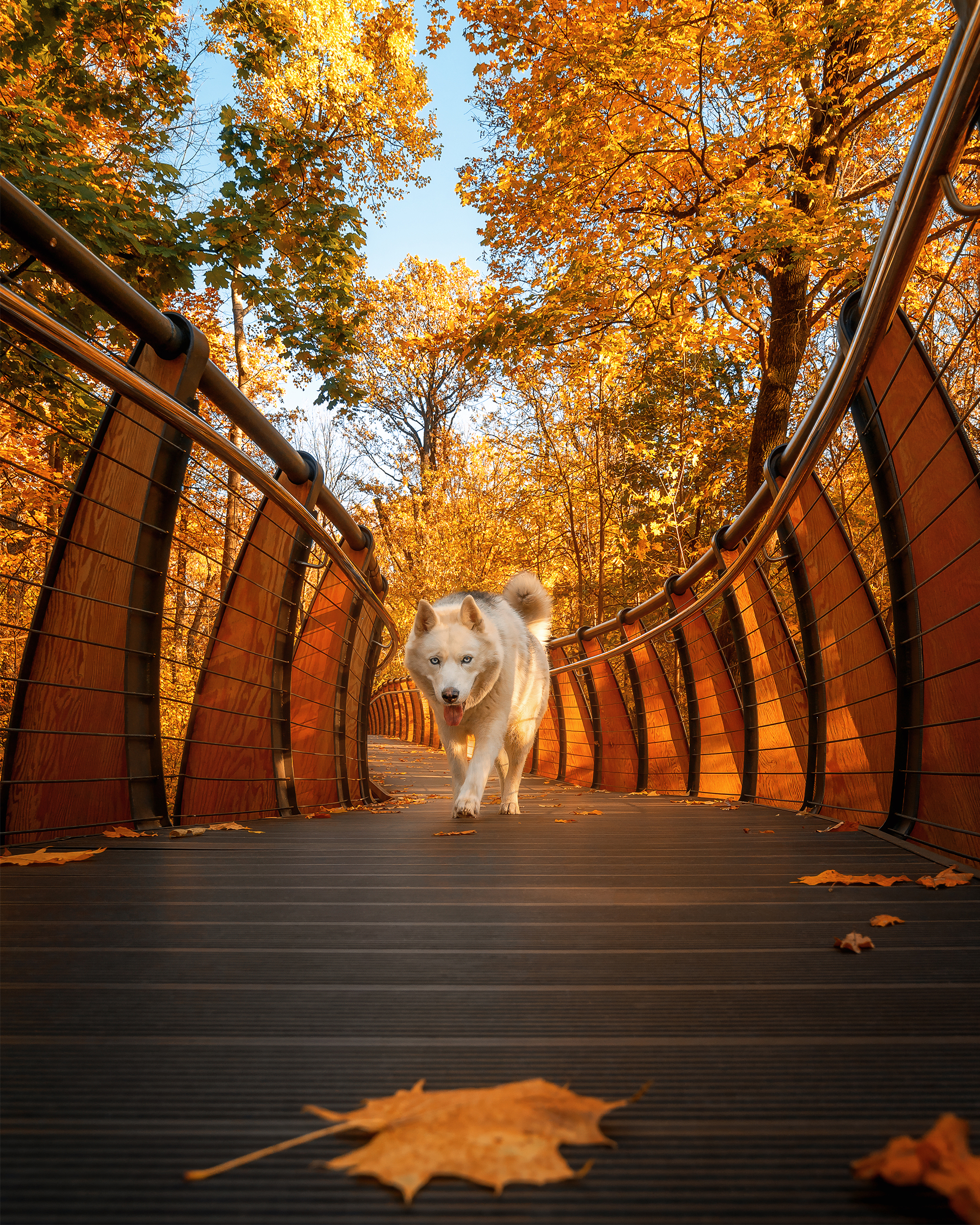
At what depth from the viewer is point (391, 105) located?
11812mm

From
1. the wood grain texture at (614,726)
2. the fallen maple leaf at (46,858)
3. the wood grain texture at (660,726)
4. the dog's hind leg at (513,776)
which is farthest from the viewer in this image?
the wood grain texture at (614,726)

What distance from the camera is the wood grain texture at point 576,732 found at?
9891mm

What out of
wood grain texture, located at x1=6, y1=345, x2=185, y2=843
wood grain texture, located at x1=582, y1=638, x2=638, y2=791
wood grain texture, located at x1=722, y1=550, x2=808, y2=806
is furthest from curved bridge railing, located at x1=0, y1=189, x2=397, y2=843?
wood grain texture, located at x1=582, y1=638, x2=638, y2=791

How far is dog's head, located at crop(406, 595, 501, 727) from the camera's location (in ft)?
16.4

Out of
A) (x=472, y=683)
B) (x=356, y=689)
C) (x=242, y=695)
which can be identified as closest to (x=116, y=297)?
(x=242, y=695)

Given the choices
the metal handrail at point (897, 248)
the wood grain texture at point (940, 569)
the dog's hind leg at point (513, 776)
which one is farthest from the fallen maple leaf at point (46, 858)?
the dog's hind leg at point (513, 776)

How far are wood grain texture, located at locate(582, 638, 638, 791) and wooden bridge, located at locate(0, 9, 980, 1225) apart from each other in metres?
2.25

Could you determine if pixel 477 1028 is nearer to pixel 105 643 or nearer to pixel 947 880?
pixel 947 880

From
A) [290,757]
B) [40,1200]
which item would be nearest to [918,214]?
[40,1200]

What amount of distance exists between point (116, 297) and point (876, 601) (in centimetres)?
334

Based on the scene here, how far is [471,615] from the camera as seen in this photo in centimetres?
520

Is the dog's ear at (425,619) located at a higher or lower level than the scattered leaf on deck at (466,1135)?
higher

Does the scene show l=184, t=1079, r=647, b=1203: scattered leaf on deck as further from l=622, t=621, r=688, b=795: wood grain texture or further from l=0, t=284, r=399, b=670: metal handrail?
l=622, t=621, r=688, b=795: wood grain texture

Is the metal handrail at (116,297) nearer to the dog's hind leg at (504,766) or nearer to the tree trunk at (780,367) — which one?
the dog's hind leg at (504,766)
